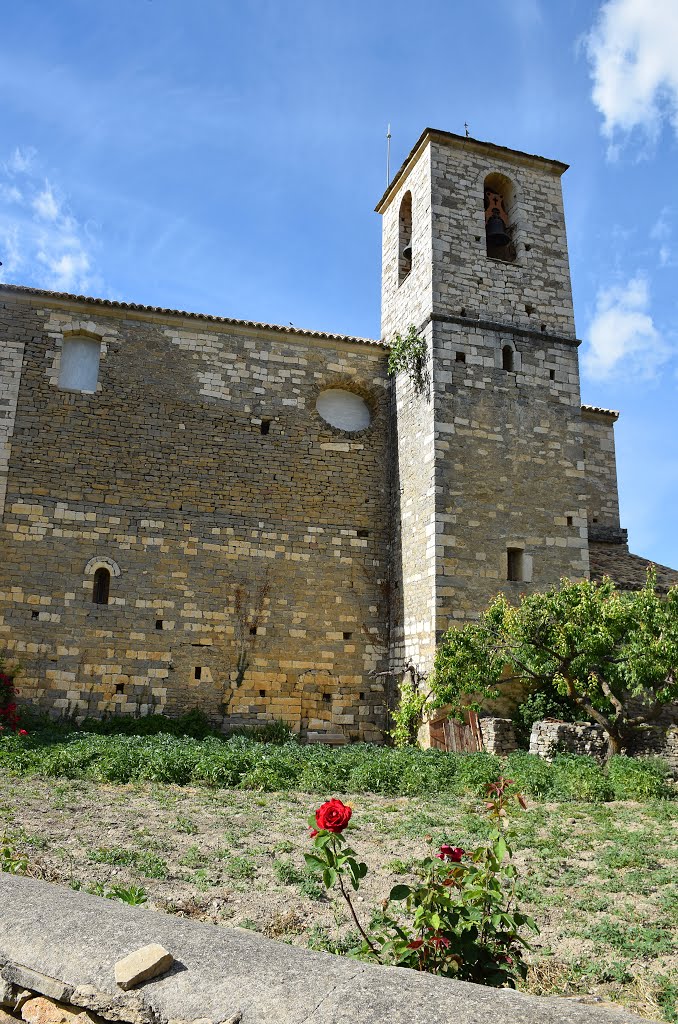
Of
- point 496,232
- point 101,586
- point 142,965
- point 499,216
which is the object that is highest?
point 499,216

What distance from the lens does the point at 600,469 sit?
17.9 metres

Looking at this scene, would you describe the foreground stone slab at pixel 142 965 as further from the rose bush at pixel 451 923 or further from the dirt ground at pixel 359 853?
the dirt ground at pixel 359 853

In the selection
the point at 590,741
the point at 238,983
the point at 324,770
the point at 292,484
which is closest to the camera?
the point at 238,983

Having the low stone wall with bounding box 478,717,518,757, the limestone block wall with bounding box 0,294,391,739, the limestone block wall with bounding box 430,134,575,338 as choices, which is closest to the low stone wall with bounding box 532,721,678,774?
the low stone wall with bounding box 478,717,518,757

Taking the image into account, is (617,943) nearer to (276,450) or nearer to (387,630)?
(387,630)

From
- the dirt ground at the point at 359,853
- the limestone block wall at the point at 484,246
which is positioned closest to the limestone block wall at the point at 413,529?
the limestone block wall at the point at 484,246

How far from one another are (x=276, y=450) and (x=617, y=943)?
36.2 ft

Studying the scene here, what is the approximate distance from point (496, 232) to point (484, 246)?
0.58 metres

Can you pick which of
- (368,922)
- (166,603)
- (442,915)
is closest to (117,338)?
(166,603)

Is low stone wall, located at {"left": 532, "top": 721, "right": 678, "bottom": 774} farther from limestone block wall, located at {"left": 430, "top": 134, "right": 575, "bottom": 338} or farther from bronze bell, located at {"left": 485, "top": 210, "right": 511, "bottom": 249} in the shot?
bronze bell, located at {"left": 485, "top": 210, "right": 511, "bottom": 249}

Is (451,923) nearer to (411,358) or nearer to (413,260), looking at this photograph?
(411,358)

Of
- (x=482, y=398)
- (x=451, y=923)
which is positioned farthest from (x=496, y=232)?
(x=451, y=923)

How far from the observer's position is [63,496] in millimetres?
13172

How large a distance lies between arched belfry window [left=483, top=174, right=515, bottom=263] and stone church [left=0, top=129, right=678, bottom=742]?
94 millimetres
